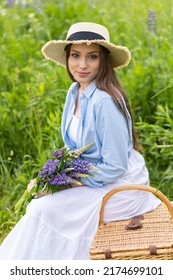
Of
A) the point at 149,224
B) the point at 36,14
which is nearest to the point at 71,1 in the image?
the point at 36,14

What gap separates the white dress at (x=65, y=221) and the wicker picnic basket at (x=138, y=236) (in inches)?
2.5

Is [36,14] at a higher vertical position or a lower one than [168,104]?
higher

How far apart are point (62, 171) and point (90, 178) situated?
0.15m

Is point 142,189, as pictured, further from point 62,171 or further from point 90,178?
point 62,171

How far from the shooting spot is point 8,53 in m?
5.88

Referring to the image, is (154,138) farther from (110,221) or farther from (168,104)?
(110,221)

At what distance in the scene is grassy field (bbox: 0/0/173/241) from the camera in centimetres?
487

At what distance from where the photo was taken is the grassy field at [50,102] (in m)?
4.87

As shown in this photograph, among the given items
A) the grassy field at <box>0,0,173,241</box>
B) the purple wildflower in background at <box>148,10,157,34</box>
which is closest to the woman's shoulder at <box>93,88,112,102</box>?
the grassy field at <box>0,0,173,241</box>

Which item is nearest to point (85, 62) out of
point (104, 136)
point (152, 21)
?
point (104, 136)

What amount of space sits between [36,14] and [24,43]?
745mm

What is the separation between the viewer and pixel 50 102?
5.23 meters

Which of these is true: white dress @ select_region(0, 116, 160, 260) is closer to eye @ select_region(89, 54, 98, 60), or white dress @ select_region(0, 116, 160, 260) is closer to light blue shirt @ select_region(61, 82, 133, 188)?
light blue shirt @ select_region(61, 82, 133, 188)
